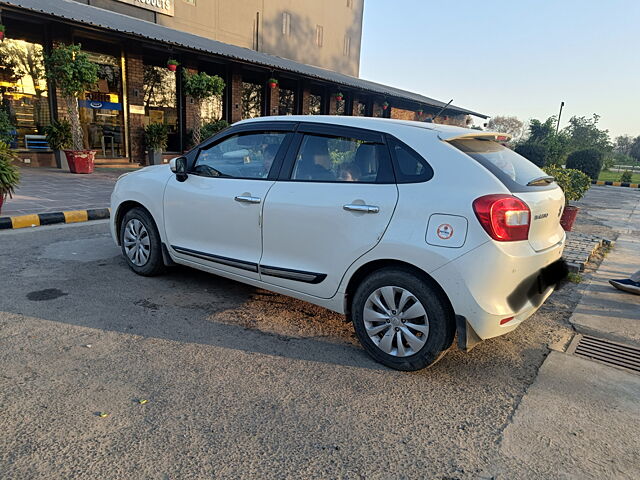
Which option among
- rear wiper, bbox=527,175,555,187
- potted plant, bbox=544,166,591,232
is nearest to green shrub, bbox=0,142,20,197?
rear wiper, bbox=527,175,555,187

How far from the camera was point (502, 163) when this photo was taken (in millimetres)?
3104

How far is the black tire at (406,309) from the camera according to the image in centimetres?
286

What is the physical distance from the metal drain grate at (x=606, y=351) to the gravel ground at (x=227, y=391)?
5.0 inches

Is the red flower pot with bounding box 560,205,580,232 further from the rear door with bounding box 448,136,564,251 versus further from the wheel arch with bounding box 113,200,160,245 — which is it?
the wheel arch with bounding box 113,200,160,245

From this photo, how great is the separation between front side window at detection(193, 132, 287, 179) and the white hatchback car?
1cm

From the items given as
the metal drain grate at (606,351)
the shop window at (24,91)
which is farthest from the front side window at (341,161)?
the shop window at (24,91)

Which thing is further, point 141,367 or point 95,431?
point 141,367

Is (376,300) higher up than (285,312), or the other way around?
(376,300)

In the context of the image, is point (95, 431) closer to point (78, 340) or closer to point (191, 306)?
point (78, 340)

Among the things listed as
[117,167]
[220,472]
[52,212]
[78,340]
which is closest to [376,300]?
[220,472]

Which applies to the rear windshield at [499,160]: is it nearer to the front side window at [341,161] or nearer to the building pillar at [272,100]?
the front side window at [341,161]

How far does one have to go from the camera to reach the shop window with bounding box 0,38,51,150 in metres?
11.9

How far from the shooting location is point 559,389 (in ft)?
9.60

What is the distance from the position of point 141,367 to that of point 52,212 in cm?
530
